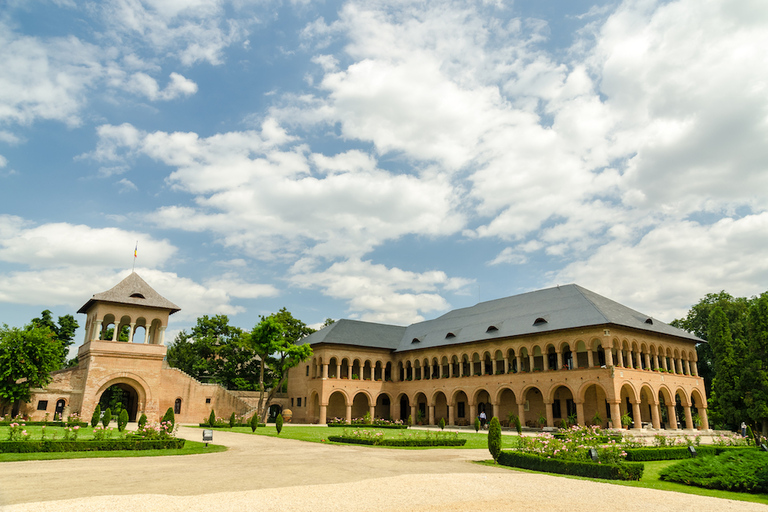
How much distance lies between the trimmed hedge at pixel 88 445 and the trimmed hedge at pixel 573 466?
12384 millimetres

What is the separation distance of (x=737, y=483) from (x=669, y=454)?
740 centimetres

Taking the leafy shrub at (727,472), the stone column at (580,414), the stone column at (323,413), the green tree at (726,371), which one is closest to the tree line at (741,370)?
the green tree at (726,371)

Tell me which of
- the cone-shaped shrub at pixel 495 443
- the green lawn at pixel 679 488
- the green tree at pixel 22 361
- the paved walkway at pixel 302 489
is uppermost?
the green tree at pixel 22 361

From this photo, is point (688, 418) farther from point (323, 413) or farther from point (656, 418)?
point (323, 413)

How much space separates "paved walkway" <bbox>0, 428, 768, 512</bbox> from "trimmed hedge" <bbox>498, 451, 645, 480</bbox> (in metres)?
1.01

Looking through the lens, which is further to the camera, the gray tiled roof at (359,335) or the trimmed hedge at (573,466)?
the gray tiled roof at (359,335)

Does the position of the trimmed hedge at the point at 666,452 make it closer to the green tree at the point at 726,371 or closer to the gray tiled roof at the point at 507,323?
the gray tiled roof at the point at 507,323

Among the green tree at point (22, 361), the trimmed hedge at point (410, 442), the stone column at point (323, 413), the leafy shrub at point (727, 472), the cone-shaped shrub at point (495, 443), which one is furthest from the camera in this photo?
the stone column at point (323, 413)

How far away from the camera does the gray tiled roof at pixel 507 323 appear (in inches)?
1483

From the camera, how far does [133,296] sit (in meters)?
40.6

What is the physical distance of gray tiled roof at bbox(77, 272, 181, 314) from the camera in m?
39.4

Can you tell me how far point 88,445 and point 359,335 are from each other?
34946 mm

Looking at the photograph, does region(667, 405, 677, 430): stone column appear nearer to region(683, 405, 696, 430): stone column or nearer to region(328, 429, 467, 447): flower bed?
region(683, 405, 696, 430): stone column

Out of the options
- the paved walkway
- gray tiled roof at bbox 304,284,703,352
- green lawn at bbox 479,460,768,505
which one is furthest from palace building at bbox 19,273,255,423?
green lawn at bbox 479,460,768,505
